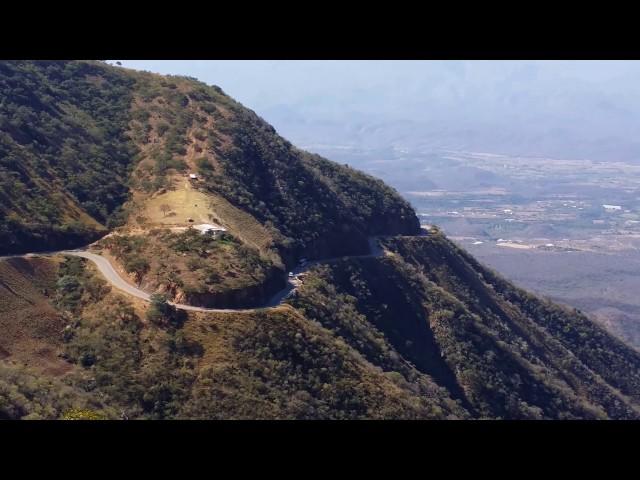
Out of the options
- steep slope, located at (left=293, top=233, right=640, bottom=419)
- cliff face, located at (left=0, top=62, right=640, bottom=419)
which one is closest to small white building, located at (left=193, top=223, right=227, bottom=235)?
cliff face, located at (left=0, top=62, right=640, bottom=419)

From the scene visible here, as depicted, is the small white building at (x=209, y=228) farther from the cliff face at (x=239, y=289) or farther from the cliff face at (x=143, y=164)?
the cliff face at (x=143, y=164)

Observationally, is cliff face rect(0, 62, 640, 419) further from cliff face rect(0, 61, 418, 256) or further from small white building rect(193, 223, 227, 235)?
small white building rect(193, 223, 227, 235)

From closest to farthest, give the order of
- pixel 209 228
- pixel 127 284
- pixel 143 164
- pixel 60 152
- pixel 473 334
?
pixel 127 284
pixel 209 228
pixel 473 334
pixel 60 152
pixel 143 164

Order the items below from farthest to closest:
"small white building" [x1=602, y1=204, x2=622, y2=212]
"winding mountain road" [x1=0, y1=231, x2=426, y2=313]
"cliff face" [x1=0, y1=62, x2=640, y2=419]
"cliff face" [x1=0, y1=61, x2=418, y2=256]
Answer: "small white building" [x1=602, y1=204, x2=622, y2=212], "cliff face" [x1=0, y1=61, x2=418, y2=256], "winding mountain road" [x1=0, y1=231, x2=426, y2=313], "cliff face" [x1=0, y1=62, x2=640, y2=419]

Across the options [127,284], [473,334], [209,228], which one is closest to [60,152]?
[209,228]

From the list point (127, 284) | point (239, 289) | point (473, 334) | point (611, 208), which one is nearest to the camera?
point (127, 284)

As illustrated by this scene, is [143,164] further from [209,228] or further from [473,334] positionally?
[473,334]

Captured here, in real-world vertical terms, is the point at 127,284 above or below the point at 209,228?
below

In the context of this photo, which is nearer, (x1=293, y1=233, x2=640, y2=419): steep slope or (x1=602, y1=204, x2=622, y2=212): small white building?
(x1=293, y1=233, x2=640, y2=419): steep slope

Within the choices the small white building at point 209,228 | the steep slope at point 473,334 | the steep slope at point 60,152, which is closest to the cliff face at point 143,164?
the steep slope at point 60,152

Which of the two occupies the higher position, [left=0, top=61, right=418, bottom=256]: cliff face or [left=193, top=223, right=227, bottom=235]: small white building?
[left=0, top=61, right=418, bottom=256]: cliff face
